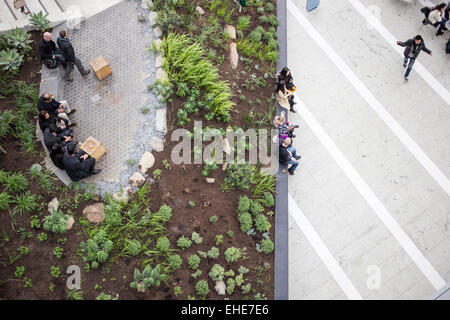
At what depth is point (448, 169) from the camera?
10680mm

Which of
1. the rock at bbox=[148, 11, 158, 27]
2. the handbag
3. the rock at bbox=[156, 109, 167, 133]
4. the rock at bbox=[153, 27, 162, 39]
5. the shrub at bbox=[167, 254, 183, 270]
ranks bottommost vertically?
the shrub at bbox=[167, 254, 183, 270]

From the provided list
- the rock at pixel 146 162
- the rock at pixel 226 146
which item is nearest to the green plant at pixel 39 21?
the rock at pixel 146 162

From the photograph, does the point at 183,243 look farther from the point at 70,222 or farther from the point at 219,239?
the point at 70,222

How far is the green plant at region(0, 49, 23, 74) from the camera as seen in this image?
31.1 ft

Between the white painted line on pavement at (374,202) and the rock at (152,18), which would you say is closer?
the white painted line on pavement at (374,202)

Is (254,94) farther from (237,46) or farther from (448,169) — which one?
(448,169)

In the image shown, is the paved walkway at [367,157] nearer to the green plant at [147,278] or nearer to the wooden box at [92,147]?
the green plant at [147,278]

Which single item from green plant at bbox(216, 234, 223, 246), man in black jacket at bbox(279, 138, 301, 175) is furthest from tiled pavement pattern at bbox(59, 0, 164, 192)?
man in black jacket at bbox(279, 138, 301, 175)

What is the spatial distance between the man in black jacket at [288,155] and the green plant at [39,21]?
7.53m

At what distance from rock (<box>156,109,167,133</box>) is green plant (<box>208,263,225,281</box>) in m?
3.76

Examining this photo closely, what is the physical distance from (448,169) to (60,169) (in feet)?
35.6

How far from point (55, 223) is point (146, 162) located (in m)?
2.52

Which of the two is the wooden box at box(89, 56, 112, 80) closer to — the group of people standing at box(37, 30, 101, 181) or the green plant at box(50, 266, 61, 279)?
the group of people standing at box(37, 30, 101, 181)

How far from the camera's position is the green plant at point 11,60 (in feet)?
31.1
